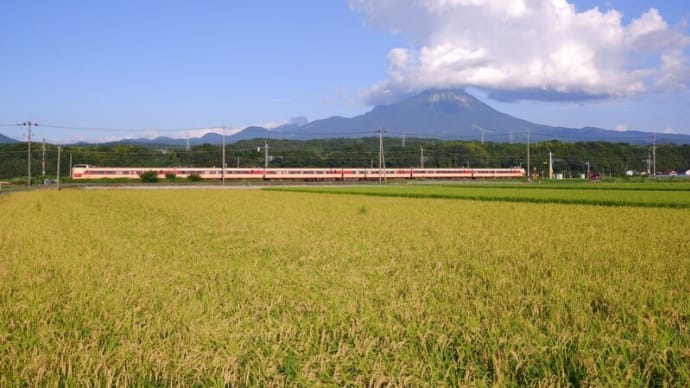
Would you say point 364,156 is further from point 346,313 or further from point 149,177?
point 346,313

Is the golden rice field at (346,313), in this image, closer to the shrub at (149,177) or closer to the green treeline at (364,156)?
the shrub at (149,177)

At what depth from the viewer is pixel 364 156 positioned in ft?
400

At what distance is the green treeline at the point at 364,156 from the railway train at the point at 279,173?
1704 cm

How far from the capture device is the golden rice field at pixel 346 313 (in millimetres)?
3344

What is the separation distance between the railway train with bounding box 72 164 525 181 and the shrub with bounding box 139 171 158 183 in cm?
181

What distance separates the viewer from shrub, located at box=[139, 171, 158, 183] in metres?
68.8

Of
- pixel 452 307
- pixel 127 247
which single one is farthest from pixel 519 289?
pixel 127 247

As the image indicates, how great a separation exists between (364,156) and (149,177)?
2393 inches

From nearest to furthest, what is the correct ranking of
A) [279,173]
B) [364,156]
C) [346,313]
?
[346,313], [279,173], [364,156]

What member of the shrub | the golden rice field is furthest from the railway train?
the golden rice field

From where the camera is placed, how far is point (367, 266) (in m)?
7.59

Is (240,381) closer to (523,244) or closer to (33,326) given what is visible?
(33,326)

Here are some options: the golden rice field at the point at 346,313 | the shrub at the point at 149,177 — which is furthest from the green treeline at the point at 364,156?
the golden rice field at the point at 346,313

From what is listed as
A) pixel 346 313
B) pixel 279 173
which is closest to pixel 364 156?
pixel 279 173
